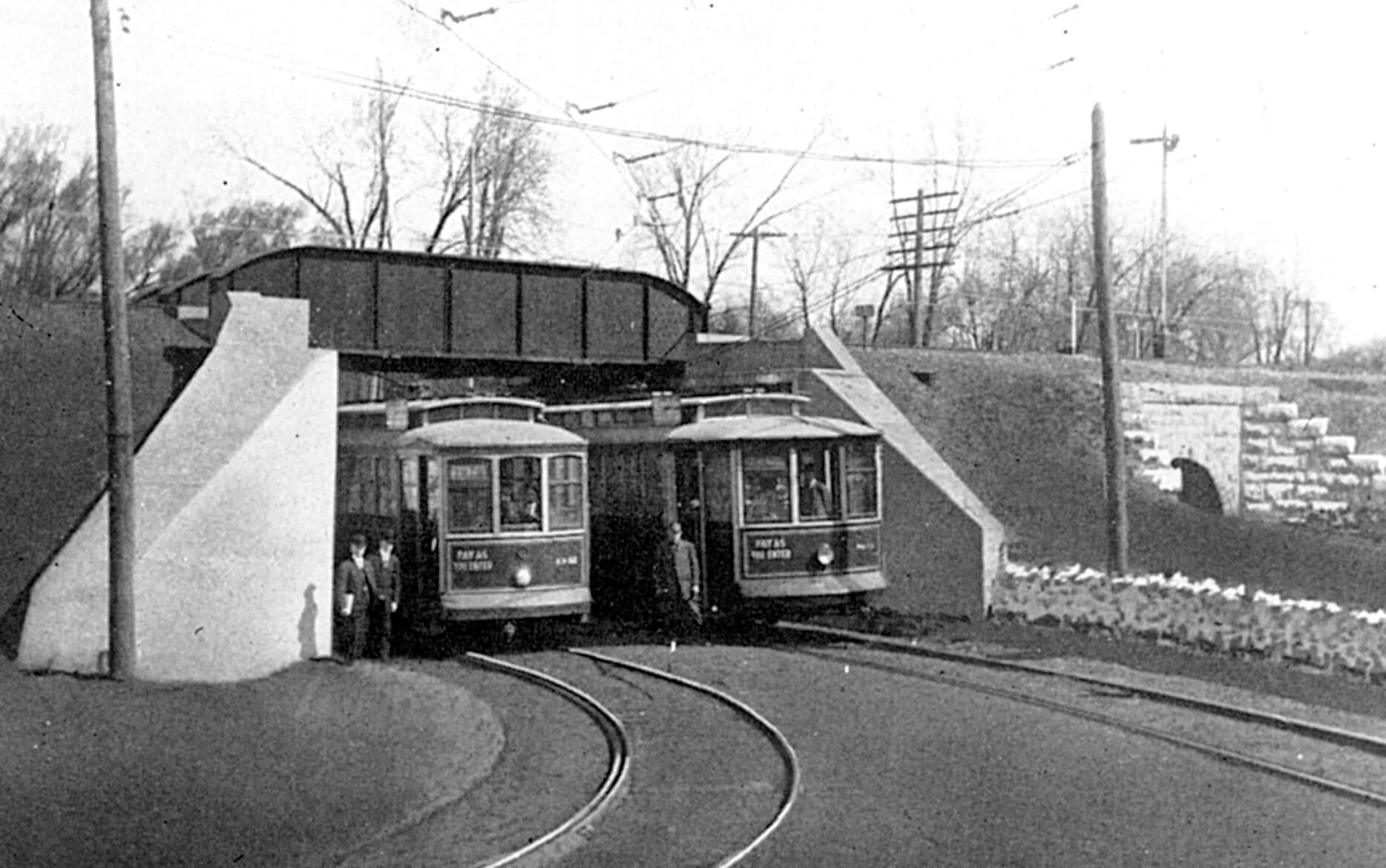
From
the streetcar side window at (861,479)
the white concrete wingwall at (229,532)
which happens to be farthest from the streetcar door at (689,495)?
the white concrete wingwall at (229,532)

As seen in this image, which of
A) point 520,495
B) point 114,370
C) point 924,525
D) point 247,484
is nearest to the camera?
point 114,370

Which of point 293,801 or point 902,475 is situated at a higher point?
point 902,475

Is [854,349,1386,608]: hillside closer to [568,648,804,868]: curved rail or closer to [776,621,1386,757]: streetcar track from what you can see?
[776,621,1386,757]: streetcar track

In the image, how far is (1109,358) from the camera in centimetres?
2103

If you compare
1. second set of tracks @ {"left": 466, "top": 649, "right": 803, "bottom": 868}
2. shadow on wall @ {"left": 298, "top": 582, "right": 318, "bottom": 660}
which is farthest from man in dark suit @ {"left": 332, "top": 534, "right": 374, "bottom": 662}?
second set of tracks @ {"left": 466, "top": 649, "right": 803, "bottom": 868}

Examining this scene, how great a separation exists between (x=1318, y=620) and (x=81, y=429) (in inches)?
565

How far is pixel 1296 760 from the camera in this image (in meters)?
12.1

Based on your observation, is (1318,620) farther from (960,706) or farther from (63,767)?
(63,767)

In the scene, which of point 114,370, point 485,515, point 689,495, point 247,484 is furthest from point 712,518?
point 114,370

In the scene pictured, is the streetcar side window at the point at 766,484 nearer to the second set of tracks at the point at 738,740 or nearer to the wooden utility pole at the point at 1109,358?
the second set of tracks at the point at 738,740

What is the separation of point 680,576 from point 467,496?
2.97m

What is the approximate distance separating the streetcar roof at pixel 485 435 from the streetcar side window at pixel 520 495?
0.24 meters

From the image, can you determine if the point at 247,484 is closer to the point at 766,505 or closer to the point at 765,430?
the point at 766,505

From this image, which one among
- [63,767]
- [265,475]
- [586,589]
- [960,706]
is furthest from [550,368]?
[63,767]
